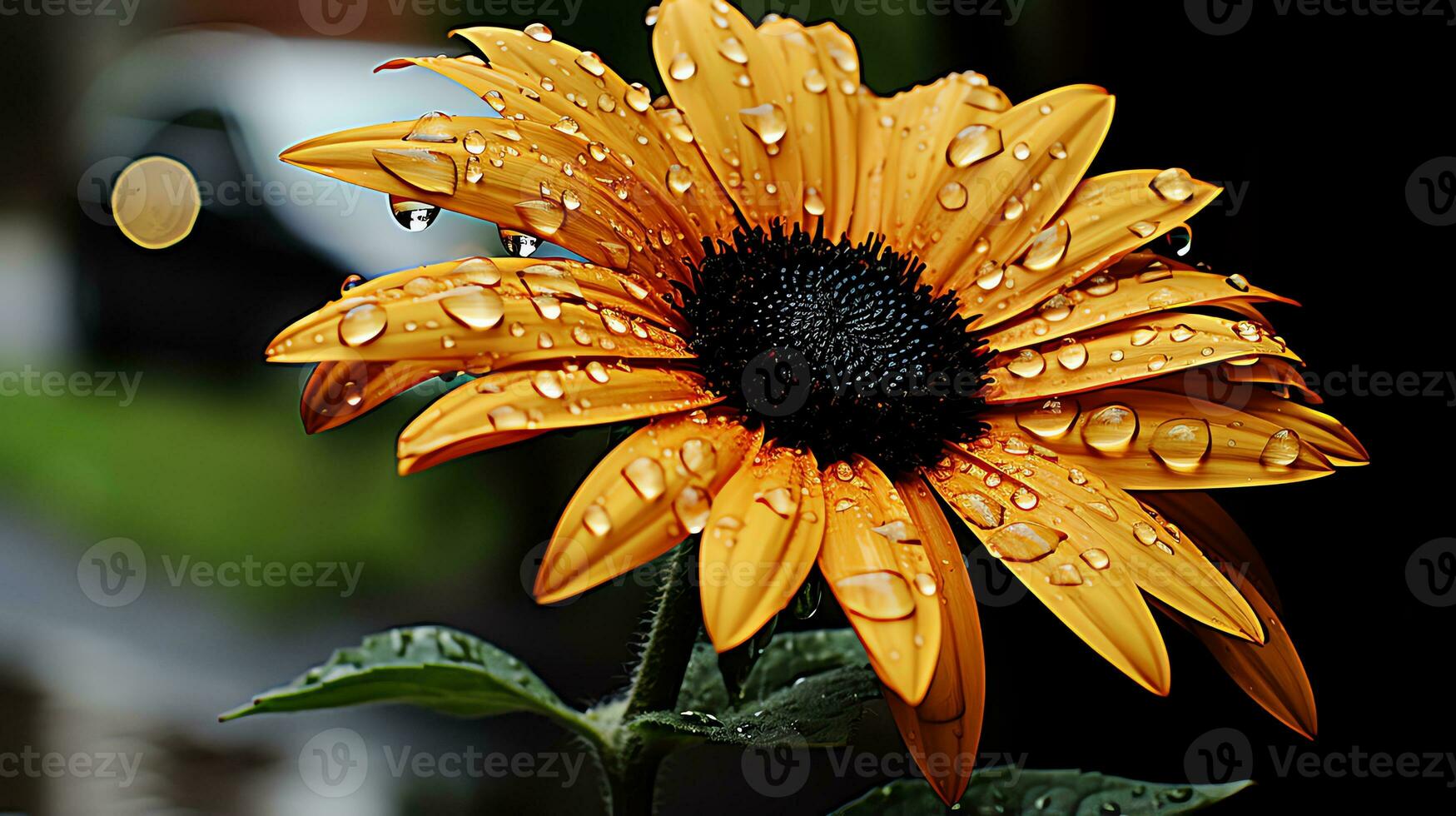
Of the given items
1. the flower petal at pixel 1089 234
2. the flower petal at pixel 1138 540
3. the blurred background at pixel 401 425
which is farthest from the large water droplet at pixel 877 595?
the blurred background at pixel 401 425

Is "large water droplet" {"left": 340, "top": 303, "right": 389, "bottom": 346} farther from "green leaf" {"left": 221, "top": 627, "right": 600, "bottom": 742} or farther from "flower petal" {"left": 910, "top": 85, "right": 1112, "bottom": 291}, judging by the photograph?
"flower petal" {"left": 910, "top": 85, "right": 1112, "bottom": 291}

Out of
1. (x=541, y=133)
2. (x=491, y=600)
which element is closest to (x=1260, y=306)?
(x=541, y=133)

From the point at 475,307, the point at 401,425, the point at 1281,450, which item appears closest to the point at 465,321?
the point at 475,307

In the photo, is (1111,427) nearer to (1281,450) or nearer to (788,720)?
(1281,450)

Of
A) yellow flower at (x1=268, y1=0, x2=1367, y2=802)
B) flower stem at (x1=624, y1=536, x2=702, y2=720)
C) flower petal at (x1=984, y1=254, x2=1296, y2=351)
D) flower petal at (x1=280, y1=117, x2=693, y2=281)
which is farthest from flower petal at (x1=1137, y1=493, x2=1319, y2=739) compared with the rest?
flower petal at (x1=280, y1=117, x2=693, y2=281)

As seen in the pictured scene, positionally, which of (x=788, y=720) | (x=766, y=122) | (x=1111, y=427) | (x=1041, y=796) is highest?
(x=766, y=122)

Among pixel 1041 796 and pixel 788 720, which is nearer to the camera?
pixel 788 720
